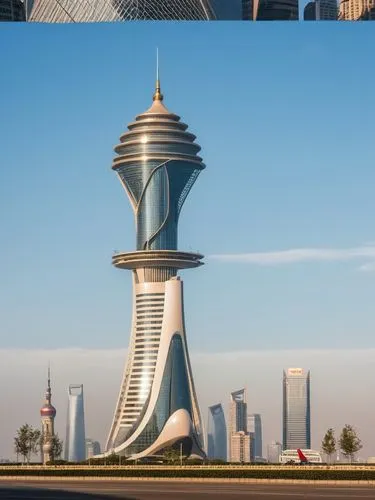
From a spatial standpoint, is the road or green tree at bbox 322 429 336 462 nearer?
the road

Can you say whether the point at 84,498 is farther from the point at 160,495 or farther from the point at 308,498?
the point at 308,498

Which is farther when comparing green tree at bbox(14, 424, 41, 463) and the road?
green tree at bbox(14, 424, 41, 463)

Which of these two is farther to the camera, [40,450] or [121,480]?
[40,450]

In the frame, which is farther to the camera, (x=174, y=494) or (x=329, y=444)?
(x=329, y=444)

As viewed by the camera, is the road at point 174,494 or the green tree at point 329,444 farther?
the green tree at point 329,444

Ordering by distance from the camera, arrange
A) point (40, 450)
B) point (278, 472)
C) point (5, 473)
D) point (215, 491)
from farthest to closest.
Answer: point (40, 450) < point (5, 473) < point (278, 472) < point (215, 491)

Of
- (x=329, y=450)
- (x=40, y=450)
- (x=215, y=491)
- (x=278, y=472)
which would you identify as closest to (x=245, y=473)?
(x=278, y=472)

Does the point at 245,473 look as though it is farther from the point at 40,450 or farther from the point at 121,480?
the point at 40,450

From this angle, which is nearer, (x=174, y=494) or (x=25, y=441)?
(x=174, y=494)

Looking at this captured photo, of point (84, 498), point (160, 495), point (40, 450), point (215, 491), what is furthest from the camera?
point (40, 450)

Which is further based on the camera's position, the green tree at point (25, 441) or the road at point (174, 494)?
the green tree at point (25, 441)
